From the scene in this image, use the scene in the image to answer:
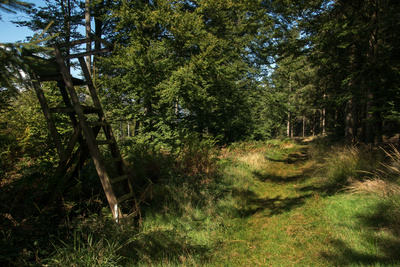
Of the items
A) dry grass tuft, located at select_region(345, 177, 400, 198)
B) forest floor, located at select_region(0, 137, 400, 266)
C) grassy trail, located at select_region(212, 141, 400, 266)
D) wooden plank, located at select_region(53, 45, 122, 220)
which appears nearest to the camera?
forest floor, located at select_region(0, 137, 400, 266)

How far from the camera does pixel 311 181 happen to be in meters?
8.02

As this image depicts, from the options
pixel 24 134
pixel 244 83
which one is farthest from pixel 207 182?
pixel 244 83

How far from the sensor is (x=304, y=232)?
4.57 meters

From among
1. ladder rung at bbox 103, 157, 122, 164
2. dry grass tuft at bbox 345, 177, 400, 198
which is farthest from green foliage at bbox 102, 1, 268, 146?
dry grass tuft at bbox 345, 177, 400, 198

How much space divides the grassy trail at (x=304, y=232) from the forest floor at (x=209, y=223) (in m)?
0.02

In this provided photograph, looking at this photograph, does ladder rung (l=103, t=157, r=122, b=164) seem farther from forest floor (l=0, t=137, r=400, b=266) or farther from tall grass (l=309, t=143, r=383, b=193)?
tall grass (l=309, t=143, r=383, b=193)

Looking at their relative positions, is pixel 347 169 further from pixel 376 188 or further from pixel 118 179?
pixel 118 179

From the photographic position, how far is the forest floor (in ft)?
10.7

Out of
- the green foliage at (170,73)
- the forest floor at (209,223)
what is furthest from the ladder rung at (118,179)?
the green foliage at (170,73)

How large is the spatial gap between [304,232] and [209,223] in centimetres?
180

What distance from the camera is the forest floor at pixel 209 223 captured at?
3.27m

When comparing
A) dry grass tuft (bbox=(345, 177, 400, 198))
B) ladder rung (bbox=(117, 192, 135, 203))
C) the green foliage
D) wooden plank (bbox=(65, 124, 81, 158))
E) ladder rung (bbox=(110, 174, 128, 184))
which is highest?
the green foliage

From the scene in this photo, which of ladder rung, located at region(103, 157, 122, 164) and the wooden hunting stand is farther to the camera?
ladder rung, located at region(103, 157, 122, 164)

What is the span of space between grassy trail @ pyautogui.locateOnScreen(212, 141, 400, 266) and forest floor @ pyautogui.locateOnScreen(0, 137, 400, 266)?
0.06 ft
